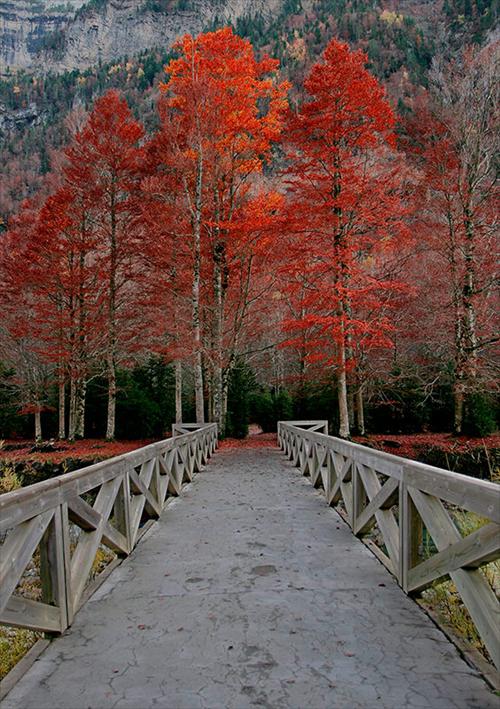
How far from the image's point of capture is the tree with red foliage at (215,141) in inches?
632

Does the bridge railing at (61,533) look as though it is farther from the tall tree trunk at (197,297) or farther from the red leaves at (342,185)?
the tall tree trunk at (197,297)

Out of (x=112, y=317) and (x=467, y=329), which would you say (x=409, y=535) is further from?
(x=112, y=317)

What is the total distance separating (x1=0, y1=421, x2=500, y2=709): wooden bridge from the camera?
87.7 inches

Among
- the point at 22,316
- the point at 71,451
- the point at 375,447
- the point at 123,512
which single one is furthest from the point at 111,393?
the point at 123,512

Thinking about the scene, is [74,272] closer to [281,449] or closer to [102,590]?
[281,449]

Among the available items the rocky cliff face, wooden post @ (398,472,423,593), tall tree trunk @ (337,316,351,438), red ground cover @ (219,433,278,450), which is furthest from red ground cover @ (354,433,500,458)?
the rocky cliff face

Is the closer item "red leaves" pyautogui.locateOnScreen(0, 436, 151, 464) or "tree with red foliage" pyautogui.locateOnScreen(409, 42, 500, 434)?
"red leaves" pyautogui.locateOnScreen(0, 436, 151, 464)

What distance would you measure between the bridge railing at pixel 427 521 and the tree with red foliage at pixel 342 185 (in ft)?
27.0

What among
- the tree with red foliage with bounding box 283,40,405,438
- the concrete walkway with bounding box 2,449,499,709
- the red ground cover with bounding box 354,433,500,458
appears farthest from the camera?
the red ground cover with bounding box 354,433,500,458

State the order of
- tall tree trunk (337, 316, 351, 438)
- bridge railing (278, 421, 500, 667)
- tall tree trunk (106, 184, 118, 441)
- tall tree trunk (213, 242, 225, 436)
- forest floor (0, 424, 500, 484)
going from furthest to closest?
1. tall tree trunk (106, 184, 118, 441)
2. tall tree trunk (213, 242, 225, 436)
3. tall tree trunk (337, 316, 351, 438)
4. forest floor (0, 424, 500, 484)
5. bridge railing (278, 421, 500, 667)

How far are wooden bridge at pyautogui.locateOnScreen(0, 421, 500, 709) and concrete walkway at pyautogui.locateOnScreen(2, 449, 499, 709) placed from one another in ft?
0.04

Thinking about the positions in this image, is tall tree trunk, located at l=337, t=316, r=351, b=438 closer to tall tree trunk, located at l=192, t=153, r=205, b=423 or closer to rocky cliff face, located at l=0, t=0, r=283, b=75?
tall tree trunk, located at l=192, t=153, r=205, b=423

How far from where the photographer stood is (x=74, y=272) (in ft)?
57.5

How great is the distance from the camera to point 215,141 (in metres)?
16.5
